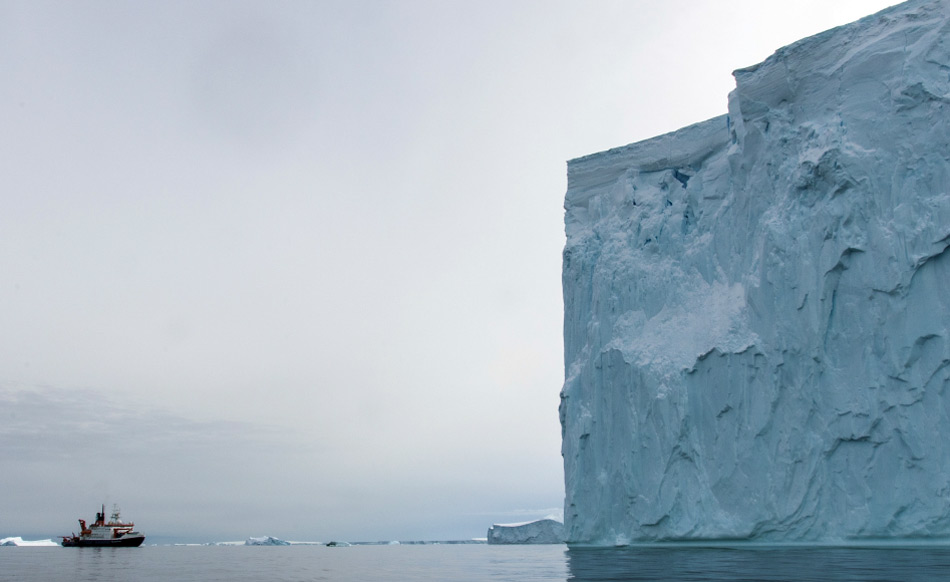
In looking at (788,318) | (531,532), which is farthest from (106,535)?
(788,318)

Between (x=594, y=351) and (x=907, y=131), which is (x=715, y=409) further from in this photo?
(x=907, y=131)

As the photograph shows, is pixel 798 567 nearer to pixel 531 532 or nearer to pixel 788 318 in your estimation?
pixel 788 318

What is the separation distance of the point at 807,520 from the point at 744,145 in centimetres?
1093

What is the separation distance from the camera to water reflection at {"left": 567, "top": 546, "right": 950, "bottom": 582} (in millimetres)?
9891

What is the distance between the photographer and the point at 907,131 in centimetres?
1833

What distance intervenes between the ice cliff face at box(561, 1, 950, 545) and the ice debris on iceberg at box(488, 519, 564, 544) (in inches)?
964

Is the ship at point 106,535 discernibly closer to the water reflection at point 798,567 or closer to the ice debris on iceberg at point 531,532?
the ice debris on iceberg at point 531,532

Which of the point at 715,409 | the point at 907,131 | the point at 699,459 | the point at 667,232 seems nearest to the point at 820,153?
the point at 907,131

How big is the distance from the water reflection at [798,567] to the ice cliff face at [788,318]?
2.25m

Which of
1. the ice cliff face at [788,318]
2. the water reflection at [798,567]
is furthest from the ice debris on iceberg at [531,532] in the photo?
the water reflection at [798,567]

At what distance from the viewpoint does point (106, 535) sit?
5353 centimetres

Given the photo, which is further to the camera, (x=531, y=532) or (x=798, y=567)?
(x=531, y=532)

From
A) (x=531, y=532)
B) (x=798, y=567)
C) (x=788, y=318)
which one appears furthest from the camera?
(x=531, y=532)

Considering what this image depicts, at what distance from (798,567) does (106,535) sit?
5479 cm
